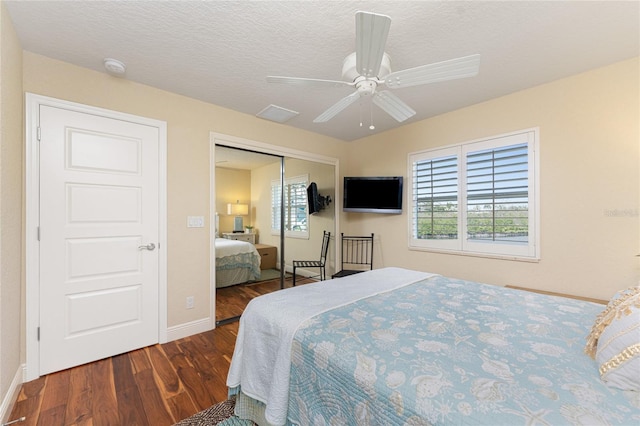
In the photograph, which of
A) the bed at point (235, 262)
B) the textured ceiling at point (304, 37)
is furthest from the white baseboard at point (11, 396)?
the textured ceiling at point (304, 37)

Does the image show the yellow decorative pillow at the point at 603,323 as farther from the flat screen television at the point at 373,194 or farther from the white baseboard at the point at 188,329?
the white baseboard at the point at 188,329

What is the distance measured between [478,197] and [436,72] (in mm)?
1898

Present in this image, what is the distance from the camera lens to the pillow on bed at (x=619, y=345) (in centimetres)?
81

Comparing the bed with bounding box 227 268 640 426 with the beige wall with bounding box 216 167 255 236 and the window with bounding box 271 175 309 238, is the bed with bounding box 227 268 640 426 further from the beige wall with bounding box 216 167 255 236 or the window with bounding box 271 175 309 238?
the window with bounding box 271 175 309 238

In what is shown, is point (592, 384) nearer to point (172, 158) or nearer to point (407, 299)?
point (407, 299)

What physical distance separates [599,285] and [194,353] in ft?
11.8

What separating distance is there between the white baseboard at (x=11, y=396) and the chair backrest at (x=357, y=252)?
139 inches

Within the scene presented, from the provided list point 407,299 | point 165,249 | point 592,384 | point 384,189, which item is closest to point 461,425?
point 592,384

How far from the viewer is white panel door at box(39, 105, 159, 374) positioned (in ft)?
6.97

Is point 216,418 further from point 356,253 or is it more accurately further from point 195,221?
point 356,253

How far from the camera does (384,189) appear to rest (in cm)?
375

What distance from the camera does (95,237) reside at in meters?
2.31

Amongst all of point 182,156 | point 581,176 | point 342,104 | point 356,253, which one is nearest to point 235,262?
point 182,156

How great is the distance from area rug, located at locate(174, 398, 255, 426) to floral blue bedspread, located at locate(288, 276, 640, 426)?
0.66m
